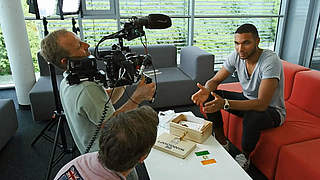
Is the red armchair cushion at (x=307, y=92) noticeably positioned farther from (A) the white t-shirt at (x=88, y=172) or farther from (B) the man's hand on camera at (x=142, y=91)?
(A) the white t-shirt at (x=88, y=172)

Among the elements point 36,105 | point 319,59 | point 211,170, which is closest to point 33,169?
point 36,105

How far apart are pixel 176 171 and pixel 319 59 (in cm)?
409

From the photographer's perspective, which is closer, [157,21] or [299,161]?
[157,21]

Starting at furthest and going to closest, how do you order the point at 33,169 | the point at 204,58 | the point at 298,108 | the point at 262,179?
1. the point at 204,58
2. the point at 298,108
3. the point at 33,169
4. the point at 262,179

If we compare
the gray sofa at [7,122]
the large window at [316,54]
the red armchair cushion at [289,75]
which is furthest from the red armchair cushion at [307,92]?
the gray sofa at [7,122]

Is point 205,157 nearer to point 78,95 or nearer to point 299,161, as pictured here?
point 299,161

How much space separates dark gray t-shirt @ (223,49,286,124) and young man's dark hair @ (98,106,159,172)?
1238mm

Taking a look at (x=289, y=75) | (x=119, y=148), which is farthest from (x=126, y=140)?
(x=289, y=75)

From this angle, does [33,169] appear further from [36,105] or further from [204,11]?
[204,11]

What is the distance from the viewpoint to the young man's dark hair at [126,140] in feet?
2.68

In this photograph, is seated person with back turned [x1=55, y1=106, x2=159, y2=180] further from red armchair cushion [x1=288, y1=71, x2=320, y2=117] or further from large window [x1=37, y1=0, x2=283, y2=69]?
large window [x1=37, y1=0, x2=283, y2=69]

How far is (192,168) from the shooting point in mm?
1346

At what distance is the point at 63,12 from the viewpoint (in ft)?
6.33

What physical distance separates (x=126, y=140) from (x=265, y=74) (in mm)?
1331
